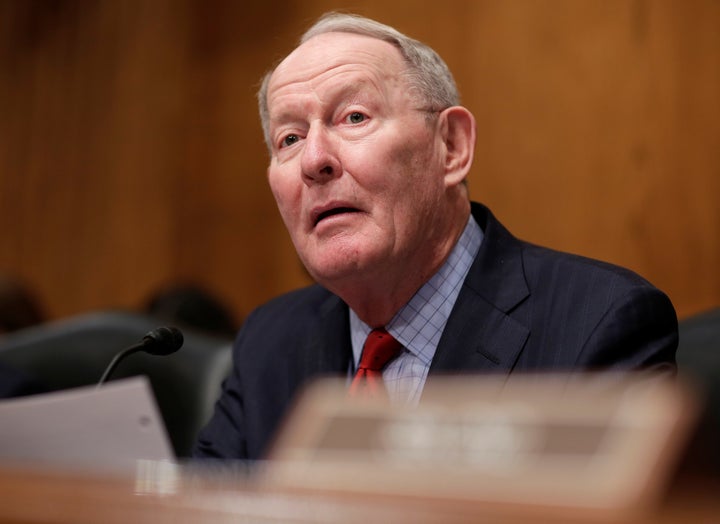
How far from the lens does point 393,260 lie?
1.71 m

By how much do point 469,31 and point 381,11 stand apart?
18.9 inches

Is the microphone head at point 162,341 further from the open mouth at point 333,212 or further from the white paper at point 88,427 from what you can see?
the open mouth at point 333,212

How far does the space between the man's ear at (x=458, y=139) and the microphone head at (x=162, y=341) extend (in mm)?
654

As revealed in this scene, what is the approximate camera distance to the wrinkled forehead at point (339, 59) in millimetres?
1802

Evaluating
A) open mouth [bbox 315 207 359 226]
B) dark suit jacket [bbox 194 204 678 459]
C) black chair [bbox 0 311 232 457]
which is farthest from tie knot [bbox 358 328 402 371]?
black chair [bbox 0 311 232 457]

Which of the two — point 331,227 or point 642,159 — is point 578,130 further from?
point 331,227

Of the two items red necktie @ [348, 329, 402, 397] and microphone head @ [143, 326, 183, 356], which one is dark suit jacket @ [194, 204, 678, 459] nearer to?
red necktie @ [348, 329, 402, 397]

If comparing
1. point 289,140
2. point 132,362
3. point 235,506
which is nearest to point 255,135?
point 132,362

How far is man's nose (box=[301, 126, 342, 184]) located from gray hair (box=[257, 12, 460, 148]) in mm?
233

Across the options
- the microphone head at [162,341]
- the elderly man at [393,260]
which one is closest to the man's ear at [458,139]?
the elderly man at [393,260]

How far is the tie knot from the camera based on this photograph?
1726 millimetres

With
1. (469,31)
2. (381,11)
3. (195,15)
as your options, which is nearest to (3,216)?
(195,15)

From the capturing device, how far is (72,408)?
1.49 m

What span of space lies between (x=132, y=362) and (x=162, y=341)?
0.73 m
